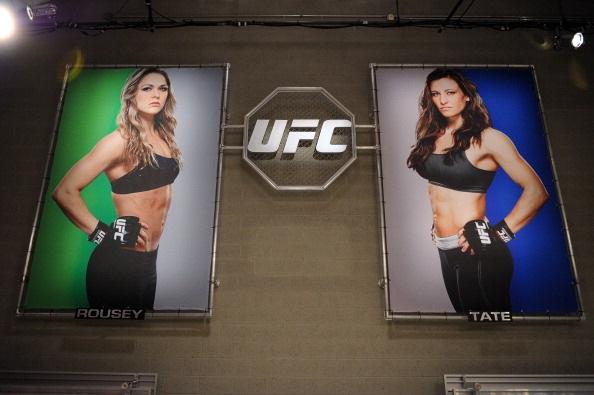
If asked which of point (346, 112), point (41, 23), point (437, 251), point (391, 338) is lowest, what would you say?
point (391, 338)

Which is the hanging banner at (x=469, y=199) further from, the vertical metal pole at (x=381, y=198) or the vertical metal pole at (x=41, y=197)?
the vertical metal pole at (x=41, y=197)

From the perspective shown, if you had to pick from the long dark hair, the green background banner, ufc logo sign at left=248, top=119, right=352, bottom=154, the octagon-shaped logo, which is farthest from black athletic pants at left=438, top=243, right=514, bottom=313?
the green background banner

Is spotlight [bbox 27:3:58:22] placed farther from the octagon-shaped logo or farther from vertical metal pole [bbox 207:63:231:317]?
the octagon-shaped logo

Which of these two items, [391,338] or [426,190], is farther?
[426,190]

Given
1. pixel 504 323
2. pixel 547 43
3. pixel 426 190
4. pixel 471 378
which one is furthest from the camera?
pixel 547 43

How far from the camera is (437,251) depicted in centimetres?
420

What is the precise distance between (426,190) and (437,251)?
0.57 meters

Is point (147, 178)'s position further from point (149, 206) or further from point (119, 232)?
point (119, 232)

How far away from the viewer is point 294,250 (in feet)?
14.1

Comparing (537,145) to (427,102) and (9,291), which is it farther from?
(9,291)

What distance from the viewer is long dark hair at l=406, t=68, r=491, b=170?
452 centimetres

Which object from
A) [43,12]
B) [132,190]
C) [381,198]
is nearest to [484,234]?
[381,198]

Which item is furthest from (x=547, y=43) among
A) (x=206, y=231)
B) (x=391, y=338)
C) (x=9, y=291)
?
(x=9, y=291)

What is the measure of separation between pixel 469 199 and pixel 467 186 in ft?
0.41
